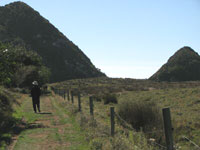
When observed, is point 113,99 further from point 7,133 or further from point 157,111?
point 7,133

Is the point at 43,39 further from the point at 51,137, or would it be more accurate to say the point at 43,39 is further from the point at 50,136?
the point at 51,137

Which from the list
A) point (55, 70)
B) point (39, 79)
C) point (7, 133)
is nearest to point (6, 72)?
point (7, 133)

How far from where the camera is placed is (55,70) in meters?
127

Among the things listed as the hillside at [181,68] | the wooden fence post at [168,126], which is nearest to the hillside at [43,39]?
the hillside at [181,68]

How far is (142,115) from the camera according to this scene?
39.0 feet

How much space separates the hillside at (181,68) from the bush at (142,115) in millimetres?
111809

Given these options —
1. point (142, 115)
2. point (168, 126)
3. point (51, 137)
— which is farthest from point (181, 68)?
point (168, 126)

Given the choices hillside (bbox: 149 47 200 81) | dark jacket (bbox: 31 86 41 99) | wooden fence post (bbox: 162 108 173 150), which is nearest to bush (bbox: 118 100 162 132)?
wooden fence post (bbox: 162 108 173 150)

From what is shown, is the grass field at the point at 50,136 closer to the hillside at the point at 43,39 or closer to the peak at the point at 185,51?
the hillside at the point at 43,39

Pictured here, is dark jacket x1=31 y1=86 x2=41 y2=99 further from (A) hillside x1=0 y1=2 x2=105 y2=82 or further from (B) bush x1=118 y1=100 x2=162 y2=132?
(A) hillside x1=0 y1=2 x2=105 y2=82

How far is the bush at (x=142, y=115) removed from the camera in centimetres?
1119

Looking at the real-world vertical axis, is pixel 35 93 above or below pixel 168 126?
above

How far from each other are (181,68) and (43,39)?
76.0 m

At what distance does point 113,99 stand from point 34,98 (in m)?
11.6
